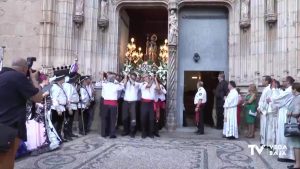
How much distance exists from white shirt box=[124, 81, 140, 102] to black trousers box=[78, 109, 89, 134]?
1337 mm

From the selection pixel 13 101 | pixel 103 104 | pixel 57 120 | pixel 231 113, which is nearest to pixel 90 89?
pixel 103 104

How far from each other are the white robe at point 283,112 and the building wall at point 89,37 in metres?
3.06

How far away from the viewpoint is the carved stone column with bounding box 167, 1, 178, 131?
11414mm

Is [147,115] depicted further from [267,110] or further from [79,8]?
[79,8]

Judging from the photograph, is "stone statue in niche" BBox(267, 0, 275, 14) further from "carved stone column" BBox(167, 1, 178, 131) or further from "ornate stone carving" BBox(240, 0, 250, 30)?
"carved stone column" BBox(167, 1, 178, 131)

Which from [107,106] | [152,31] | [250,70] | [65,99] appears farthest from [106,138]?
[152,31]

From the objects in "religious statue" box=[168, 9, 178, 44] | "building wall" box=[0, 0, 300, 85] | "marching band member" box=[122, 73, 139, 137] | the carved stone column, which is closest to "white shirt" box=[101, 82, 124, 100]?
"marching band member" box=[122, 73, 139, 137]

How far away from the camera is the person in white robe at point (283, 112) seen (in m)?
6.87

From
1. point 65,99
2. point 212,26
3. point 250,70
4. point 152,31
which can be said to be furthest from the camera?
point 152,31

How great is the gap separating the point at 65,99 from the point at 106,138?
1649 mm

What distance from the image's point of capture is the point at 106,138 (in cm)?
947

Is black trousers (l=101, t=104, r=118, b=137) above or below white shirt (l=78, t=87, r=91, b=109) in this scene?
below

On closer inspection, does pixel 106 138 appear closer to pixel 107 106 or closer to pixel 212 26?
pixel 107 106

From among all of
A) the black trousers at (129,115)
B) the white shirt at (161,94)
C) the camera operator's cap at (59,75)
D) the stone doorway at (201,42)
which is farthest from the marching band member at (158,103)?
the camera operator's cap at (59,75)
